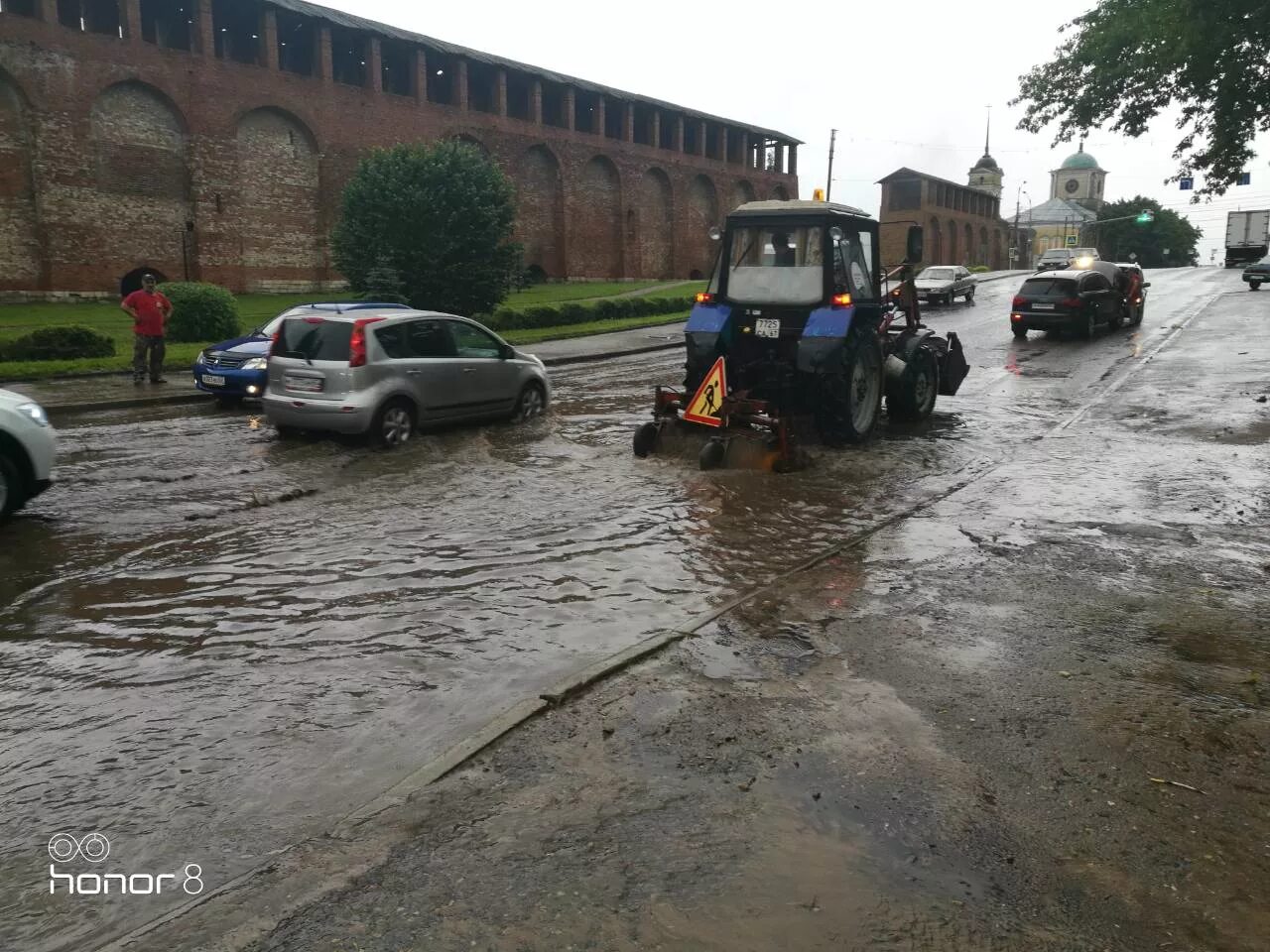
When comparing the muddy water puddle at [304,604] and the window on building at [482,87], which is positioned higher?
the window on building at [482,87]

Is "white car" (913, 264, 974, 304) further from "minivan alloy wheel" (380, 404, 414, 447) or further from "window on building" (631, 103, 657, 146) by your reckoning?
"minivan alloy wheel" (380, 404, 414, 447)

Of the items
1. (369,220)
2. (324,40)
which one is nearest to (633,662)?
(369,220)

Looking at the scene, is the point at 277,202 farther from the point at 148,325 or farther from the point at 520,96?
the point at 148,325

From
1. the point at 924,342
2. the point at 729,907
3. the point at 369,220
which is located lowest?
the point at 729,907

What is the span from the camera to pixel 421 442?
1162 centimetres

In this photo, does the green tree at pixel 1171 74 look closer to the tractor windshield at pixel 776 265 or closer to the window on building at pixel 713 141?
the tractor windshield at pixel 776 265

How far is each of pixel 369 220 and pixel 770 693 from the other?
967 inches

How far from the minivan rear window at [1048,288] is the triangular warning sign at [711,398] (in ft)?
56.8

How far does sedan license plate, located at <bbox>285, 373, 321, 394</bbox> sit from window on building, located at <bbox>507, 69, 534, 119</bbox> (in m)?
43.2

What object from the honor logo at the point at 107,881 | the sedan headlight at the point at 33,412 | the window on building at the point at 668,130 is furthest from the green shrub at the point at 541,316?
the window on building at the point at 668,130

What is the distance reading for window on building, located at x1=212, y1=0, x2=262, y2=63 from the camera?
131 ft

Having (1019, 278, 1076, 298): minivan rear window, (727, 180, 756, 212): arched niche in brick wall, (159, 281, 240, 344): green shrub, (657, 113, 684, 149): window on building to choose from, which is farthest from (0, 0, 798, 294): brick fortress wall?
(1019, 278, 1076, 298): minivan rear window

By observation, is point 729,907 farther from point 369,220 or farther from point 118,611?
point 369,220

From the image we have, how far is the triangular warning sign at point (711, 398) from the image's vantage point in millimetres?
10320
